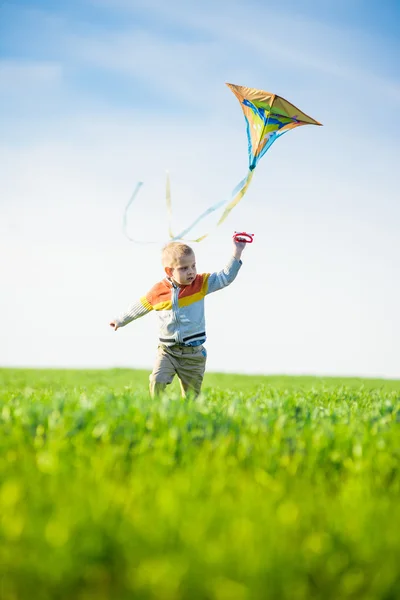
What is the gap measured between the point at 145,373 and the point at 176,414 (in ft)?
37.2

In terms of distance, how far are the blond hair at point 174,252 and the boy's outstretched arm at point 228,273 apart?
1.62 feet

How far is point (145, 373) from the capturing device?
16.8 metres

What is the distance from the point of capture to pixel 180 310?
8.14m

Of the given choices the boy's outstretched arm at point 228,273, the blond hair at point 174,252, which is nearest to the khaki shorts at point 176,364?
the boy's outstretched arm at point 228,273

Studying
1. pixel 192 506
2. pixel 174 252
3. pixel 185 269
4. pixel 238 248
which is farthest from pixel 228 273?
pixel 192 506

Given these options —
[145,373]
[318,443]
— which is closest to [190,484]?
[318,443]

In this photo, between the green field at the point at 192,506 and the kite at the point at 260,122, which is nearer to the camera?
the green field at the point at 192,506

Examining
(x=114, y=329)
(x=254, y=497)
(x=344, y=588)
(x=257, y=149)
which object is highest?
(x=257, y=149)

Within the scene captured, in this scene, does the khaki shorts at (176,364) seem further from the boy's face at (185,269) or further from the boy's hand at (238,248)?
the boy's hand at (238,248)

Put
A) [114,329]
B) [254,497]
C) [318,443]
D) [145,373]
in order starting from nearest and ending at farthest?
1. [254,497]
2. [318,443]
3. [114,329]
4. [145,373]

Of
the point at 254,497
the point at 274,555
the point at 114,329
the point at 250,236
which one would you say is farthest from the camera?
the point at 114,329

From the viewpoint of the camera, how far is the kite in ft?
25.6

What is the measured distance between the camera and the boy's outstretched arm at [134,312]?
8383 millimetres

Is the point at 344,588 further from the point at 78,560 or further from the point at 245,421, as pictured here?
the point at 245,421
